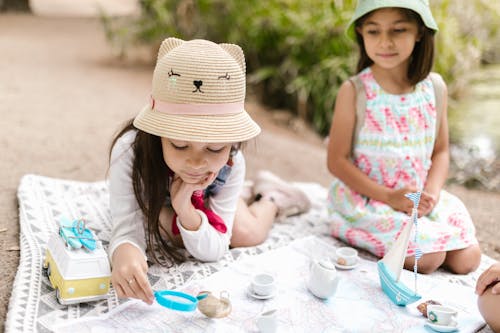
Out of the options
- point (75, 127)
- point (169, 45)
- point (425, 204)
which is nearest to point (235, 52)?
point (169, 45)

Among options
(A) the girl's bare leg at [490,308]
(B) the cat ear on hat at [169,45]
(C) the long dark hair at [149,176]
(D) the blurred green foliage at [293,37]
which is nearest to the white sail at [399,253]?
(A) the girl's bare leg at [490,308]

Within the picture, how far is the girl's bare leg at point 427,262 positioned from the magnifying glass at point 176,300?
3.24ft

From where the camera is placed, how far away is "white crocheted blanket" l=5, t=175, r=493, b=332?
1.86 m

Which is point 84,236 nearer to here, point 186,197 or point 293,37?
point 186,197

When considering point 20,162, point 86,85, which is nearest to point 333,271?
point 20,162

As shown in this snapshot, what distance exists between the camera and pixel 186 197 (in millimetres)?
2053

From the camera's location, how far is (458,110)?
6.30 meters

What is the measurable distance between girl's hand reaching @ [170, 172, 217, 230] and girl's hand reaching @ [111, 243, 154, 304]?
0.25 meters

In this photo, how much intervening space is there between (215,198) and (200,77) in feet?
2.26

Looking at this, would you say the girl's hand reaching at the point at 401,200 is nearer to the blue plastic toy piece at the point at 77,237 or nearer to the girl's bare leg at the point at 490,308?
the girl's bare leg at the point at 490,308

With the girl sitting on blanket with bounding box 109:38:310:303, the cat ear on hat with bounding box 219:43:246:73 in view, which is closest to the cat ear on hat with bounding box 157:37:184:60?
the girl sitting on blanket with bounding box 109:38:310:303

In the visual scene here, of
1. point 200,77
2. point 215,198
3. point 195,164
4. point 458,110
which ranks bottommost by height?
point 458,110

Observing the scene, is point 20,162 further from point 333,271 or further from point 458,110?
point 458,110

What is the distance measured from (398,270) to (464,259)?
0.53 metres
